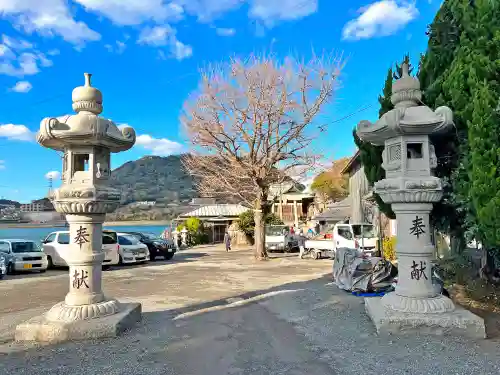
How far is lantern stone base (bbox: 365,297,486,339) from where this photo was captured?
210 inches

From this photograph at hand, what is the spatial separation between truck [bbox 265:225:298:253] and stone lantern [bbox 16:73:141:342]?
1635 centimetres

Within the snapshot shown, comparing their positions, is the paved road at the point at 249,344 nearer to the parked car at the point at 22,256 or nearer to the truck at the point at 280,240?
the parked car at the point at 22,256

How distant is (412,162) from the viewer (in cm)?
605

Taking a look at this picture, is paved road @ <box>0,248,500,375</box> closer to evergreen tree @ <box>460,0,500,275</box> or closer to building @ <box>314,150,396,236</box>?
evergreen tree @ <box>460,0,500,275</box>

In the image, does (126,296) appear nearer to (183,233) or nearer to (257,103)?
(257,103)

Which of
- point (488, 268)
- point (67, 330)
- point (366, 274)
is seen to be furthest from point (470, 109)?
point (67, 330)

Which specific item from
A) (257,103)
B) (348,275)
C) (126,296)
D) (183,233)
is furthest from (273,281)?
(183,233)

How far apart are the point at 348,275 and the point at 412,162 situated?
384 cm

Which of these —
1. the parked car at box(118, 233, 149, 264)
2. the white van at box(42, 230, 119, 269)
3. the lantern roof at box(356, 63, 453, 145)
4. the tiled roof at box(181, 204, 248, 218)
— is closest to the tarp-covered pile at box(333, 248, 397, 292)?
the lantern roof at box(356, 63, 453, 145)

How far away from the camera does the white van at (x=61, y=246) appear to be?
15297 millimetres

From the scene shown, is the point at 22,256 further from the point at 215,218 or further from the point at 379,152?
the point at 215,218

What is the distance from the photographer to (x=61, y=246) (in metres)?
15.0

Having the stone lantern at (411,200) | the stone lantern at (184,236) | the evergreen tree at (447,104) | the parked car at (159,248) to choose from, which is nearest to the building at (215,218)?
the stone lantern at (184,236)

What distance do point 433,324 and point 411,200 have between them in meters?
1.80
